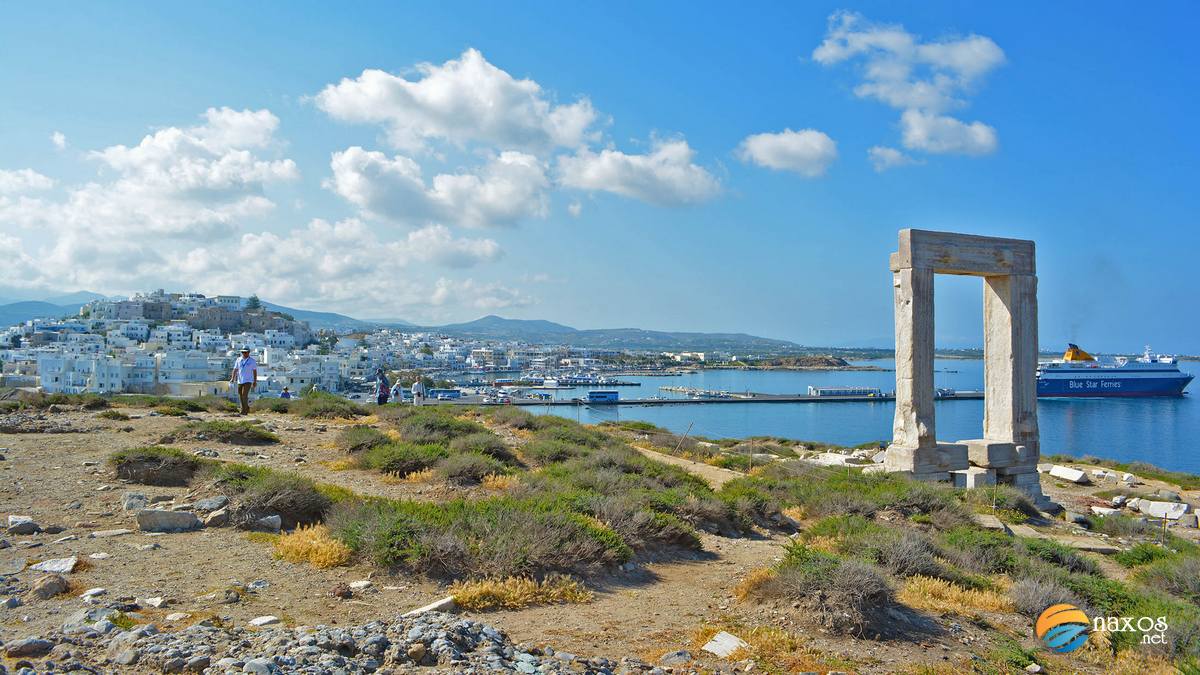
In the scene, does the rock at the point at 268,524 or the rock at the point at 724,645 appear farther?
the rock at the point at 268,524

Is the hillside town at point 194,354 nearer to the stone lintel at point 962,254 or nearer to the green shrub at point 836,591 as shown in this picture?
the stone lintel at point 962,254

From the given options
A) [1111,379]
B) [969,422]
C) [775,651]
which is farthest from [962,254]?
[1111,379]

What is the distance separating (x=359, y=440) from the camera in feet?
41.8

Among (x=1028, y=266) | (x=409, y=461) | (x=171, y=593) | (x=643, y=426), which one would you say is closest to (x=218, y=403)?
(x=409, y=461)

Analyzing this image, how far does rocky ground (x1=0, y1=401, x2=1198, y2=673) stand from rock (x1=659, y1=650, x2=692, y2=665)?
14 mm

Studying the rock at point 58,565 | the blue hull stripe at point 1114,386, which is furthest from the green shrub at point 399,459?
the blue hull stripe at point 1114,386

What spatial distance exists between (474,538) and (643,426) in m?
21.6

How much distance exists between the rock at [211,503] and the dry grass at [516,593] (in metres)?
3.56

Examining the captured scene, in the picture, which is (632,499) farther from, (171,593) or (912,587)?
(171,593)

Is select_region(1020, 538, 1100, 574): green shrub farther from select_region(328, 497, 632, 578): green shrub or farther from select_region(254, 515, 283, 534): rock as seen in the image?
select_region(254, 515, 283, 534): rock

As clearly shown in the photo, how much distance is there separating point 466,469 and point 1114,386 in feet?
280

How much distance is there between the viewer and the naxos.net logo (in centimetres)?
602

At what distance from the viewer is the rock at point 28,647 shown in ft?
13.7

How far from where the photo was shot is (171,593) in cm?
555
